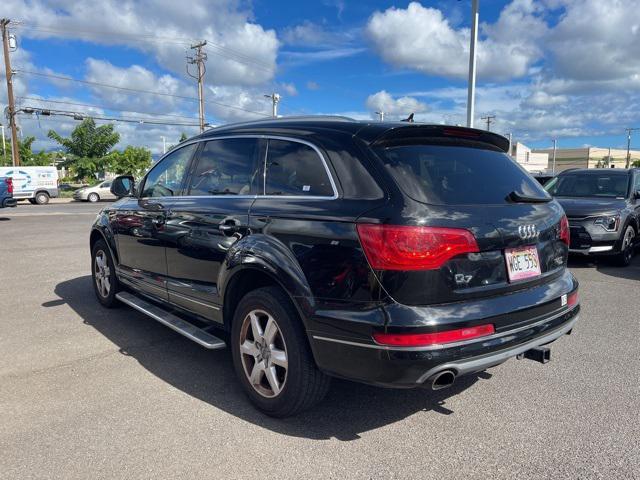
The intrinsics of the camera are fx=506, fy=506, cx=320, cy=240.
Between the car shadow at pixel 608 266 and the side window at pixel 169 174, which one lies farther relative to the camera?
the car shadow at pixel 608 266

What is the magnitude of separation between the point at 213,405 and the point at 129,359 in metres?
1.21

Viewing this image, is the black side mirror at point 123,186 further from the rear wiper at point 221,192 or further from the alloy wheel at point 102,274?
the rear wiper at point 221,192

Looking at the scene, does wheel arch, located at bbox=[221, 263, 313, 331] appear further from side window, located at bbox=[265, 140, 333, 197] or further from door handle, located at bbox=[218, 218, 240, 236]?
side window, located at bbox=[265, 140, 333, 197]

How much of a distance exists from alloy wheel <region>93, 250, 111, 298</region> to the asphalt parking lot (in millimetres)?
886

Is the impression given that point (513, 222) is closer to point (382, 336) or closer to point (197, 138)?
point (382, 336)

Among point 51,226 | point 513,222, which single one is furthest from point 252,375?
point 51,226

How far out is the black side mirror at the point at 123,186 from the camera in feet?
18.0

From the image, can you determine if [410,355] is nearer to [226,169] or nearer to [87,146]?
[226,169]

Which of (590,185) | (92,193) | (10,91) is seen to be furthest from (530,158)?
(590,185)

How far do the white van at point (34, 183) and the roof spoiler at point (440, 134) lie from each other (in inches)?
1185

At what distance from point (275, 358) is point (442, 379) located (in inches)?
40.4

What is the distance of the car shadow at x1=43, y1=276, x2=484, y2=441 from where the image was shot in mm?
3156

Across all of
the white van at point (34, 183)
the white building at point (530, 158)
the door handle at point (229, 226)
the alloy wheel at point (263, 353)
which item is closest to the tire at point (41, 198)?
the white van at point (34, 183)

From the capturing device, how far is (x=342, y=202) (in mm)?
2785
